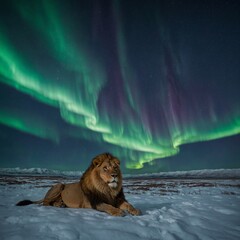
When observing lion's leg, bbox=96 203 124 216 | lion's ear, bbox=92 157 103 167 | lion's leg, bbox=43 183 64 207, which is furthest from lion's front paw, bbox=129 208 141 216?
lion's leg, bbox=43 183 64 207

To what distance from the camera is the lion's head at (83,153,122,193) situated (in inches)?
246

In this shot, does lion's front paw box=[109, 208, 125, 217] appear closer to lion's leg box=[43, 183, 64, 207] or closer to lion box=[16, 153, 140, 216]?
lion box=[16, 153, 140, 216]

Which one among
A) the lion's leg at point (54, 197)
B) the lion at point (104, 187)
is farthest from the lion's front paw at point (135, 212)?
the lion's leg at point (54, 197)

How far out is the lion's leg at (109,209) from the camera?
5.64 meters

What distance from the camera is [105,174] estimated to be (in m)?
6.27

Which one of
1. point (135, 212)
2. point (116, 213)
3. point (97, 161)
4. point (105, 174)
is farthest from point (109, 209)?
point (97, 161)

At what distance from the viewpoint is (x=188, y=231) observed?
4.38 m

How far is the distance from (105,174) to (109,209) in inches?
37.1

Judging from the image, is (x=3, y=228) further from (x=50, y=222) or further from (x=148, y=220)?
(x=148, y=220)

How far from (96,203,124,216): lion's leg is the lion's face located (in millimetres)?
547

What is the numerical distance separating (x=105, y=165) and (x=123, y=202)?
1232 millimetres

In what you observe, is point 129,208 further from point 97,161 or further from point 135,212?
point 97,161

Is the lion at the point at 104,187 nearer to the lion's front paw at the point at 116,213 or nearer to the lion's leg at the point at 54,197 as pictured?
the lion's front paw at the point at 116,213

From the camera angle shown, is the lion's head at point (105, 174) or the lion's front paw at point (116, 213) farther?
the lion's head at point (105, 174)
